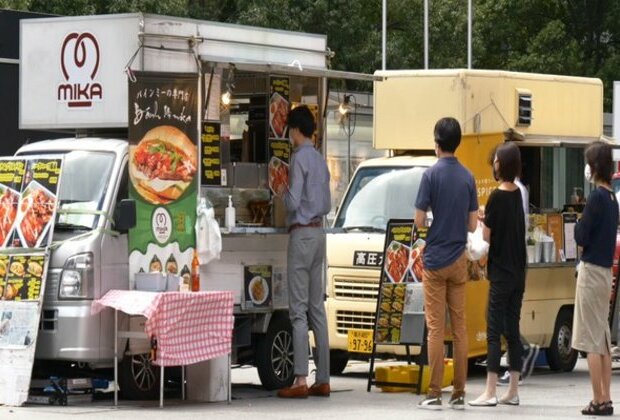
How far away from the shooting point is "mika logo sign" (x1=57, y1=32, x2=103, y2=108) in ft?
41.8

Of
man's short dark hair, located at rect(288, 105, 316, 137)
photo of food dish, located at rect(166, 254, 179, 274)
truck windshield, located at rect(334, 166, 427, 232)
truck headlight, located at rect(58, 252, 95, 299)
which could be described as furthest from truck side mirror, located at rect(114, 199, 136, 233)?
truck windshield, located at rect(334, 166, 427, 232)

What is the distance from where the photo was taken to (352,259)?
15.4 meters

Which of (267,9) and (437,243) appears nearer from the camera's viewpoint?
(437,243)

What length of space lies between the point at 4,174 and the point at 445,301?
3635 mm

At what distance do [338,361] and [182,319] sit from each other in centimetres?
431

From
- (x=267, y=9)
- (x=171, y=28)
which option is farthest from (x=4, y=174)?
(x=267, y=9)

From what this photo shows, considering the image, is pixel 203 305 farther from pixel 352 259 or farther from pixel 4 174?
pixel 352 259

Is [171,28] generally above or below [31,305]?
above

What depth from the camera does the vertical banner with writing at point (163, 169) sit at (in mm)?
12172

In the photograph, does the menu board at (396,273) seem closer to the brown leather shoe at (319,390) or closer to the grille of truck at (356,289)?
the brown leather shoe at (319,390)

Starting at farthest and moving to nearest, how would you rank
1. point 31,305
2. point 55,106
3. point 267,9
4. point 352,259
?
point 267,9
point 352,259
point 55,106
point 31,305

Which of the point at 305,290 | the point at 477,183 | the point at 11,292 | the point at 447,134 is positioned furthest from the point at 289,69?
the point at 477,183

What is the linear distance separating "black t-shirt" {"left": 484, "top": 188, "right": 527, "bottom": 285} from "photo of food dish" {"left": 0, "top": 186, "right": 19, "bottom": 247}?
12.2ft

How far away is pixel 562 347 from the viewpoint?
16.7 meters
